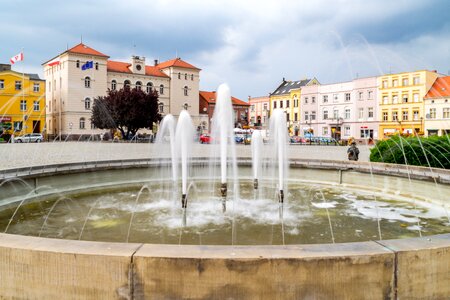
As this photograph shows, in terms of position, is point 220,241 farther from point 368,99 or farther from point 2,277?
point 368,99

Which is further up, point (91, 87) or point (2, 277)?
point (91, 87)

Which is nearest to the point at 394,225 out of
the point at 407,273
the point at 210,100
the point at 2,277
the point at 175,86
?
the point at 407,273

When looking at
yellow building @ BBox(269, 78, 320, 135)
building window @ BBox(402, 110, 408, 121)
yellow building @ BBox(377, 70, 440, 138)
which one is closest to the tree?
yellow building @ BBox(269, 78, 320, 135)

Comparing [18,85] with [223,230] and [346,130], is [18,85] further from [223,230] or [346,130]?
[223,230]

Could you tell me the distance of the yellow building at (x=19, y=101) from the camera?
61.6 m

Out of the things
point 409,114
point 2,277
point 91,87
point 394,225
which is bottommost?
point 394,225

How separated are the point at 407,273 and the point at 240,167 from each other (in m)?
12.2

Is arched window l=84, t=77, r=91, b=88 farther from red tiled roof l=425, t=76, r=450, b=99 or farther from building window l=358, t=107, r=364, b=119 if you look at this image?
red tiled roof l=425, t=76, r=450, b=99

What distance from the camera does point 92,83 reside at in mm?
68500

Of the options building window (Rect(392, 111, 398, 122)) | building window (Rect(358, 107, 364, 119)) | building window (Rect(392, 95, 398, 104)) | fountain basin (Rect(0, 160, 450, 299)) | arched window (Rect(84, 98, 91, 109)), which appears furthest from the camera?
arched window (Rect(84, 98, 91, 109))

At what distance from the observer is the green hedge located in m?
13.8

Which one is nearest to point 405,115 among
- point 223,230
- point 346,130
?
point 346,130

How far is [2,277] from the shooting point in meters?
2.88

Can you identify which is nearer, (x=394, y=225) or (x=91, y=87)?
(x=394, y=225)
